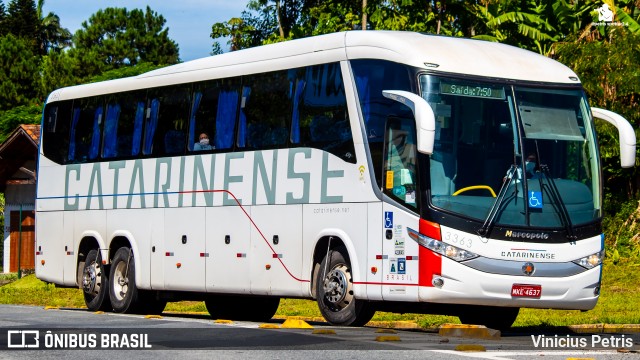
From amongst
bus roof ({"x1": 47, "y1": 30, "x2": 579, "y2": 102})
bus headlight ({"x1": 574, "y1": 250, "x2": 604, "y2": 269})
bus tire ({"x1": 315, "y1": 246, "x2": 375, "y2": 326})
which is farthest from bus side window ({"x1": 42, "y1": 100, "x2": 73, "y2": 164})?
bus headlight ({"x1": 574, "y1": 250, "x2": 604, "y2": 269})

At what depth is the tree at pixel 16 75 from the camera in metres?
76.1

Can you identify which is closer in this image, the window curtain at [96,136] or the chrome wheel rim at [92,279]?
the chrome wheel rim at [92,279]

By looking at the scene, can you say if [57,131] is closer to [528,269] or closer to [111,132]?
[111,132]

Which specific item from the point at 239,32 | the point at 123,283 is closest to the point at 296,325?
the point at 123,283

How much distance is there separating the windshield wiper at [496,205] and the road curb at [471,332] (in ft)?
3.50

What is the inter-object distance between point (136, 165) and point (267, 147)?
153 inches

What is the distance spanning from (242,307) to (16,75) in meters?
58.8

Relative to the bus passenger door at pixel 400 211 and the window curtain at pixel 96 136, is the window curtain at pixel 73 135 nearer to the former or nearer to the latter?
the window curtain at pixel 96 136

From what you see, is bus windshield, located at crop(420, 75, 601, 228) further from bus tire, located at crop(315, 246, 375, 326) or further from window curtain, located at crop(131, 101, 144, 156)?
window curtain, located at crop(131, 101, 144, 156)

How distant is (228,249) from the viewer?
63.1 ft

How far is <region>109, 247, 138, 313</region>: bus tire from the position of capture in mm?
21578

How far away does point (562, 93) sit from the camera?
16.4 m

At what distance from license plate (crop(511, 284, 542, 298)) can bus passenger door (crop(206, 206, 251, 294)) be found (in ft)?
15.6

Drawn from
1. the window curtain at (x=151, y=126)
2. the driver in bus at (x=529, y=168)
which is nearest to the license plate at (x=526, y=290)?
the driver in bus at (x=529, y=168)
